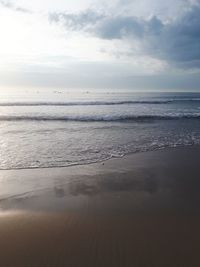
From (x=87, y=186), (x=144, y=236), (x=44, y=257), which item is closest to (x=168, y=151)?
(x=87, y=186)

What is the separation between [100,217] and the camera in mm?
4898

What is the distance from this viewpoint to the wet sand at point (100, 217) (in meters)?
3.77

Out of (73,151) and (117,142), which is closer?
(73,151)

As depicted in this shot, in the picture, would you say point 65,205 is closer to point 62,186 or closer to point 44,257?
point 62,186

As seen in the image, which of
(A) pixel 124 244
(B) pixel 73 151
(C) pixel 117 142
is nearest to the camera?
(A) pixel 124 244

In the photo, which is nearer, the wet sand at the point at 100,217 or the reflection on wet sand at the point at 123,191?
the wet sand at the point at 100,217

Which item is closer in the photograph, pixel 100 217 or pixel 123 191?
pixel 100 217

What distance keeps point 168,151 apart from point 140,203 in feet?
17.0

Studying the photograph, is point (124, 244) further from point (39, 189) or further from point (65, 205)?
point (39, 189)

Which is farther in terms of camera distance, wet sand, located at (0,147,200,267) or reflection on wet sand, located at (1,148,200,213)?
reflection on wet sand, located at (1,148,200,213)

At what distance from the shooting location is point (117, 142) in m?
12.0

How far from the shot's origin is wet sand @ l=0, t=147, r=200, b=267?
12.4 ft

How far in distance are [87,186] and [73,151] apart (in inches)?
143

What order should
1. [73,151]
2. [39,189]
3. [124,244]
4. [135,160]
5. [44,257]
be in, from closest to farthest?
[44,257]
[124,244]
[39,189]
[135,160]
[73,151]
